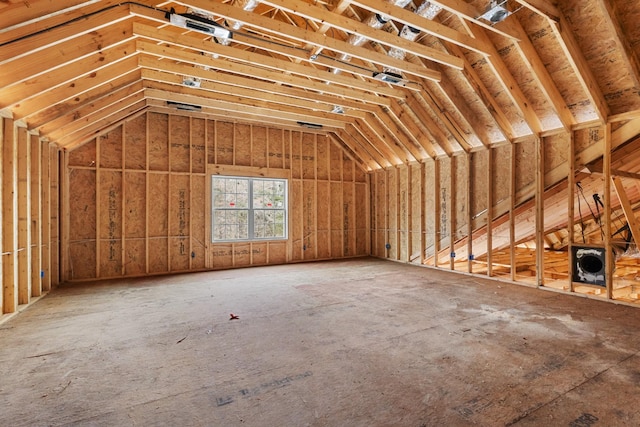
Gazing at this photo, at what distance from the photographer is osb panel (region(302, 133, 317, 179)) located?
882cm

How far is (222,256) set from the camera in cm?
783

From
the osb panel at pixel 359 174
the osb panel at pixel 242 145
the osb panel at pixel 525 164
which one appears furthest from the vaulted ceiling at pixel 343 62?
the osb panel at pixel 359 174

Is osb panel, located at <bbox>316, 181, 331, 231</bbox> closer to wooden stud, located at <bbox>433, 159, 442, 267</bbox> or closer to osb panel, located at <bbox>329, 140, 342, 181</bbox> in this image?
osb panel, located at <bbox>329, 140, 342, 181</bbox>

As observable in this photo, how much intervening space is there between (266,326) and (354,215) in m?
6.25

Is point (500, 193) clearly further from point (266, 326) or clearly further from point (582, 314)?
point (266, 326)

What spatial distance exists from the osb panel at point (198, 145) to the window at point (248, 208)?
42cm

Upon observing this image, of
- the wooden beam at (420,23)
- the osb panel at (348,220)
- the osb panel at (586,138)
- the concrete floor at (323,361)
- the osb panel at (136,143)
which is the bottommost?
the concrete floor at (323,361)

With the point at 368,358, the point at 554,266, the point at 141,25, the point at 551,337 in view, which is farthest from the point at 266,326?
the point at 554,266

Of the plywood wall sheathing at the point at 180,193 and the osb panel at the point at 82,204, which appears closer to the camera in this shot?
the osb panel at the point at 82,204

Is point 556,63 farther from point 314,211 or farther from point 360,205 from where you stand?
point 314,211

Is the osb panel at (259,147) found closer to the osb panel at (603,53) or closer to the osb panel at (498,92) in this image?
the osb panel at (498,92)

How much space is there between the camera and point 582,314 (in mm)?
4062

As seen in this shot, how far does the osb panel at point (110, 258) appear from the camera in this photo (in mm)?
6648

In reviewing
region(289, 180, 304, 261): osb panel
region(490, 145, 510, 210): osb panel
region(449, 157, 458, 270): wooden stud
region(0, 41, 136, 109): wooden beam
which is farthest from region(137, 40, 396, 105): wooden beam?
region(289, 180, 304, 261): osb panel
